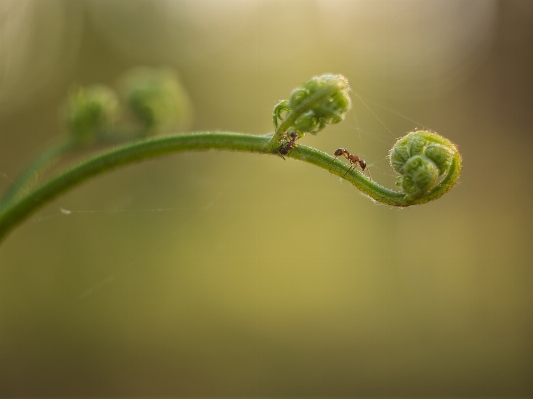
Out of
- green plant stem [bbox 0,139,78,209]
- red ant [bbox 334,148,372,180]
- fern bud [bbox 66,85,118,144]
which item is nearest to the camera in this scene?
green plant stem [bbox 0,139,78,209]

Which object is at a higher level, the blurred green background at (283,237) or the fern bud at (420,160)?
the blurred green background at (283,237)

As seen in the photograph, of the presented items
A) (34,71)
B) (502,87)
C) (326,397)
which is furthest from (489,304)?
(34,71)

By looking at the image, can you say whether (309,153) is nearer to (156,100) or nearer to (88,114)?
(88,114)

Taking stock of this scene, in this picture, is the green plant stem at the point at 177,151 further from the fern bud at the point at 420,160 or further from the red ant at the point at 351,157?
the red ant at the point at 351,157

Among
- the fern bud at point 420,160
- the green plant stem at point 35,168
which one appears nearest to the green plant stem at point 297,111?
the fern bud at point 420,160

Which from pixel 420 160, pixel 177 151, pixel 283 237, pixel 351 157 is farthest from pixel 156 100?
pixel 283 237

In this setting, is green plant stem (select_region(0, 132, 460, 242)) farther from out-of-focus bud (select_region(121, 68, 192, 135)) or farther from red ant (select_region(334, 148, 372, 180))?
out-of-focus bud (select_region(121, 68, 192, 135))

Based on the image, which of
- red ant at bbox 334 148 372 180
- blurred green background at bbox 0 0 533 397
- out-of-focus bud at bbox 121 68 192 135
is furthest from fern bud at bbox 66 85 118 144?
blurred green background at bbox 0 0 533 397
